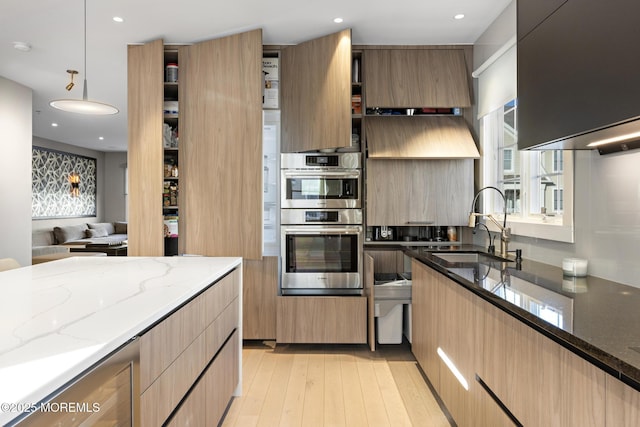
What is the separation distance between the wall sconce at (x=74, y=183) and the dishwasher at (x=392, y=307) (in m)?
8.25

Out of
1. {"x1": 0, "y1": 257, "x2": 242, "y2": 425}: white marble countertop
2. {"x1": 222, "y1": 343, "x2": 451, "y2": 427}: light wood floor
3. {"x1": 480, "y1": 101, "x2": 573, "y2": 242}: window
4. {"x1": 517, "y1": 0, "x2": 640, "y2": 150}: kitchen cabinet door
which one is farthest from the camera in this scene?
{"x1": 222, "y1": 343, "x2": 451, "y2": 427}: light wood floor

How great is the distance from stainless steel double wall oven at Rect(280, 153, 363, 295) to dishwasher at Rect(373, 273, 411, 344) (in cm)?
26

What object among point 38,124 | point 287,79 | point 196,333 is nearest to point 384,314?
point 196,333

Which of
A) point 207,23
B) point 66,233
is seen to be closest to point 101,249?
point 66,233

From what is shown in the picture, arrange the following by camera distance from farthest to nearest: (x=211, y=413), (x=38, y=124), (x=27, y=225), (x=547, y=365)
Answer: (x=38, y=124) → (x=27, y=225) → (x=211, y=413) → (x=547, y=365)

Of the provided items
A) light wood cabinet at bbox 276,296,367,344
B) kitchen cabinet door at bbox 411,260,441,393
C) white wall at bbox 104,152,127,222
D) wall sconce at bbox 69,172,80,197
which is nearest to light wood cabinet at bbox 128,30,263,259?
light wood cabinet at bbox 276,296,367,344

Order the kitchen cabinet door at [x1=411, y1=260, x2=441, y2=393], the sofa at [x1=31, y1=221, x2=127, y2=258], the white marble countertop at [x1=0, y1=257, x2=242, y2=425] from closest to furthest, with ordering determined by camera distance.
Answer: the white marble countertop at [x1=0, y1=257, x2=242, y2=425] < the kitchen cabinet door at [x1=411, y1=260, x2=441, y2=393] < the sofa at [x1=31, y1=221, x2=127, y2=258]

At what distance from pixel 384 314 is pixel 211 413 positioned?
163 cm

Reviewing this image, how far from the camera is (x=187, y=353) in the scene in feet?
4.75

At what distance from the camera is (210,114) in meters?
3.06

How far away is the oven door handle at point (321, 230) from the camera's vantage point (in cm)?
321

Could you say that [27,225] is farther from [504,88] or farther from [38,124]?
[504,88]

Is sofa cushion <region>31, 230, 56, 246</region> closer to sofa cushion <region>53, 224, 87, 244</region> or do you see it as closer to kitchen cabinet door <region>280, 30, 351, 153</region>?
sofa cushion <region>53, 224, 87, 244</region>

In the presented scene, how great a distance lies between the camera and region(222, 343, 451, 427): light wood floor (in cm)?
215
